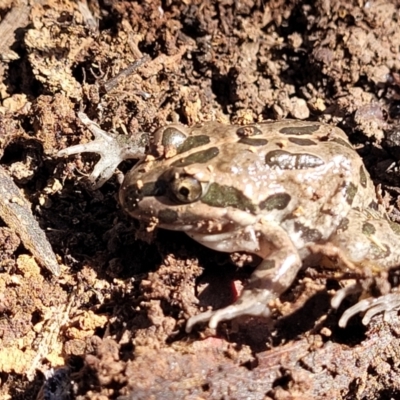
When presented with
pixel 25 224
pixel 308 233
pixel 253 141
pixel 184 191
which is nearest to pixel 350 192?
pixel 308 233

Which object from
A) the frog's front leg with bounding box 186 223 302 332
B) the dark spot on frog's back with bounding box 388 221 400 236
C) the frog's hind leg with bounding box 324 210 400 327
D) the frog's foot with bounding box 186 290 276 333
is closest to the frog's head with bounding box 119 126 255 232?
the frog's front leg with bounding box 186 223 302 332

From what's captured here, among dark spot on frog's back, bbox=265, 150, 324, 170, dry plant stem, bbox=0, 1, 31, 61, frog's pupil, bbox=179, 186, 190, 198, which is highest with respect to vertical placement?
dry plant stem, bbox=0, 1, 31, 61

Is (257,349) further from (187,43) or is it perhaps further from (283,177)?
(187,43)

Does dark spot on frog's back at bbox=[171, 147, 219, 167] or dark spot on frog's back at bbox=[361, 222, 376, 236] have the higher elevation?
dark spot on frog's back at bbox=[171, 147, 219, 167]

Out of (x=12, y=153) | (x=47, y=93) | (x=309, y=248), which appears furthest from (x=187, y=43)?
(x=309, y=248)

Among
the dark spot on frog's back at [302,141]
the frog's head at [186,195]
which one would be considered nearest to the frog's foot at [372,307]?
the frog's head at [186,195]

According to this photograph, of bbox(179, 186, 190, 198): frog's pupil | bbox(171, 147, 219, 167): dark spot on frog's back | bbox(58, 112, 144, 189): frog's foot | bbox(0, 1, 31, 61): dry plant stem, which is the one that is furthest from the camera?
bbox(0, 1, 31, 61): dry plant stem

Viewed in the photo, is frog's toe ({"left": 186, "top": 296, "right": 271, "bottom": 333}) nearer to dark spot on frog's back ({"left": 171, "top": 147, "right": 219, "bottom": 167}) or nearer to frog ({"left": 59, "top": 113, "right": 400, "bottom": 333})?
frog ({"left": 59, "top": 113, "right": 400, "bottom": 333})
